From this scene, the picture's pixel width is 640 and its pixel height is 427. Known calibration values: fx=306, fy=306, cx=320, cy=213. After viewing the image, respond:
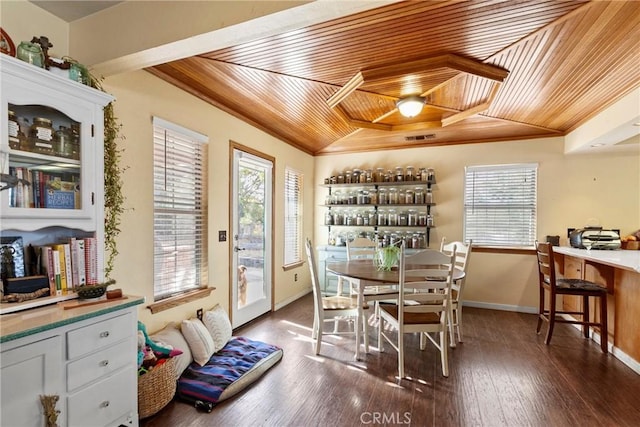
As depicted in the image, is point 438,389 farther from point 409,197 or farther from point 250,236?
point 409,197

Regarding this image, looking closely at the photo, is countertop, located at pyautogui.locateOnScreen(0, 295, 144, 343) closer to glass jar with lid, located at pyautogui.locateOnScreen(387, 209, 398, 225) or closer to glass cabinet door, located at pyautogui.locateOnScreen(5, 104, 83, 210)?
glass cabinet door, located at pyautogui.locateOnScreen(5, 104, 83, 210)

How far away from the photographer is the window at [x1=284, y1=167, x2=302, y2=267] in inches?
185

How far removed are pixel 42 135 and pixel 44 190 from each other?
0.30 m

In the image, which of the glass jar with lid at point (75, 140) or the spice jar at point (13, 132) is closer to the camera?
the spice jar at point (13, 132)

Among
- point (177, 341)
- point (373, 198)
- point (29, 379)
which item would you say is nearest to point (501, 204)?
point (373, 198)

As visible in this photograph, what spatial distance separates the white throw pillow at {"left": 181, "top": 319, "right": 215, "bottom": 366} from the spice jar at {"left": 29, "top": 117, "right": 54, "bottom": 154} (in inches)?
63.8

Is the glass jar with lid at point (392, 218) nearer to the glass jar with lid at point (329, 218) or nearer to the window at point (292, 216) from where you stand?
the glass jar with lid at point (329, 218)

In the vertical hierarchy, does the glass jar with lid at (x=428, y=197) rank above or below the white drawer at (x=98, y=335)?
above

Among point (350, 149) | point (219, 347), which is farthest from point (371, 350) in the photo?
point (350, 149)

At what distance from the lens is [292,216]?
4.90m

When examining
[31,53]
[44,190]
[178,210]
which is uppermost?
[31,53]

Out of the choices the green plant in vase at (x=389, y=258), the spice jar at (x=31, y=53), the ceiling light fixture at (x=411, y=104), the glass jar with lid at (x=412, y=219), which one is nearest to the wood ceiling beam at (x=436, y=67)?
the ceiling light fixture at (x=411, y=104)

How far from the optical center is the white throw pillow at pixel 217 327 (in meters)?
2.86

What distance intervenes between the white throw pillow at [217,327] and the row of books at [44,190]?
155cm
